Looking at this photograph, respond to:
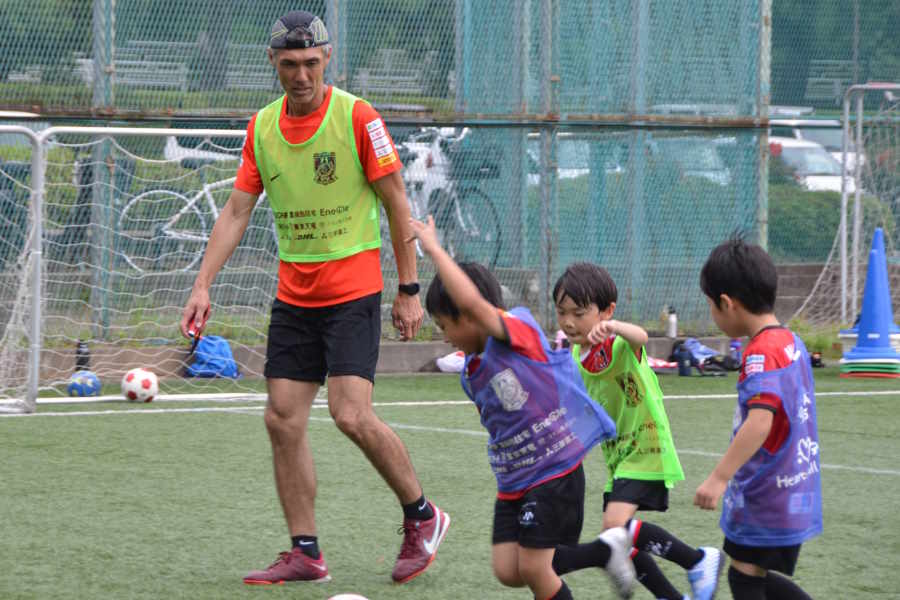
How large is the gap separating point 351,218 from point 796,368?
1958 mm

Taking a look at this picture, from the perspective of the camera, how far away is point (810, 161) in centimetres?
1511

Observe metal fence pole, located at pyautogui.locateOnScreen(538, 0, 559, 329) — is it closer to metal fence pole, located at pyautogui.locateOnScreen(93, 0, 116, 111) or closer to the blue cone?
the blue cone

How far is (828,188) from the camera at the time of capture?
47.1 feet

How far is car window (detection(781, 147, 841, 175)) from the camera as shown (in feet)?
47.9

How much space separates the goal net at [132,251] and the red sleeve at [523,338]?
6.78 m

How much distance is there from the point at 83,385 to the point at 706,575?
259 inches

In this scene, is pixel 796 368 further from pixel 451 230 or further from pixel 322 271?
pixel 451 230

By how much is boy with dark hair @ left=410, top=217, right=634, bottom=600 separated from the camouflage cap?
1.19m

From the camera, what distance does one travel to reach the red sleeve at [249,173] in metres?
5.46

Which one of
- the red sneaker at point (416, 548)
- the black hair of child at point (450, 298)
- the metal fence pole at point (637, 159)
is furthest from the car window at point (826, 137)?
the black hair of child at point (450, 298)

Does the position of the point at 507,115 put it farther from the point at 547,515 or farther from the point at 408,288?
the point at 547,515

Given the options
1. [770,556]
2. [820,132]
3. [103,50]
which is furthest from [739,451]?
[820,132]

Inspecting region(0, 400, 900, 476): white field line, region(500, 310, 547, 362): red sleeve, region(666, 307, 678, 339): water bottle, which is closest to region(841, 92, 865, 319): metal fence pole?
region(666, 307, 678, 339): water bottle

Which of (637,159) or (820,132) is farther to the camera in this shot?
(820,132)
